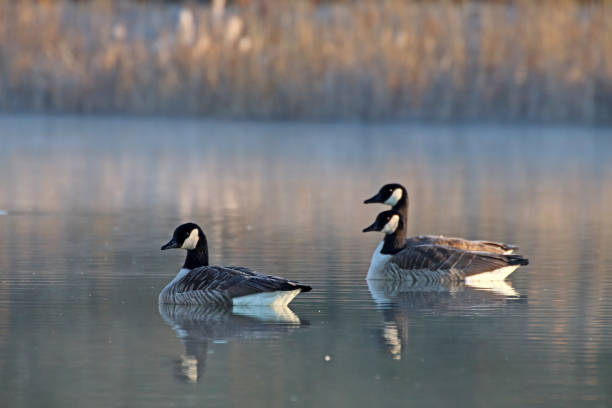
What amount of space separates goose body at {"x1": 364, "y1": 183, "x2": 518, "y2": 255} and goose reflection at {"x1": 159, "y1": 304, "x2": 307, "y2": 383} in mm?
2232

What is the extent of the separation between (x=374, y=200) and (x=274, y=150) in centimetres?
970

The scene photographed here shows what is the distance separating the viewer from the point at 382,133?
23219 millimetres

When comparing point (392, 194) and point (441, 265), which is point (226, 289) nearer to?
point (441, 265)

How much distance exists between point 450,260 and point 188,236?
1.96 metres

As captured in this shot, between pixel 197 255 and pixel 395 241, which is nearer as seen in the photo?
pixel 197 255

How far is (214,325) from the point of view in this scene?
276 inches

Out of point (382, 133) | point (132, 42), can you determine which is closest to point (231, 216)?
point (382, 133)

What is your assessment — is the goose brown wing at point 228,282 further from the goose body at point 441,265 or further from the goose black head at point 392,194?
the goose black head at point 392,194

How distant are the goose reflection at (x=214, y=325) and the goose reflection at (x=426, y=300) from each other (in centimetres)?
55

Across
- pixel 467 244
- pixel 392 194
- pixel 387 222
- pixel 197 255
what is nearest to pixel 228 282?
pixel 197 255

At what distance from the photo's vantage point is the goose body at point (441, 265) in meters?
8.84

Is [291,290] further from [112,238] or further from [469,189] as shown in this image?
[469,189]

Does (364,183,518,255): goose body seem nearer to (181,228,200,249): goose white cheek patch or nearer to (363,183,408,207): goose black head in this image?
(363,183,408,207): goose black head

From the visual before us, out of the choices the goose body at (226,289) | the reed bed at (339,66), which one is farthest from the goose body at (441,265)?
the reed bed at (339,66)
